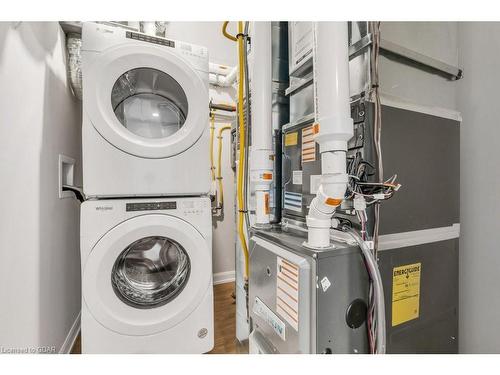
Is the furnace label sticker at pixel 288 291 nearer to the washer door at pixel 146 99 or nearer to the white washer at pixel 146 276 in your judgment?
the white washer at pixel 146 276

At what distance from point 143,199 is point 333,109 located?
94 cm

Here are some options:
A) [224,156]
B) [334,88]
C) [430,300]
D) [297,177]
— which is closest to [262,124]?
[297,177]

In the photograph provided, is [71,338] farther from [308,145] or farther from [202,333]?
[308,145]

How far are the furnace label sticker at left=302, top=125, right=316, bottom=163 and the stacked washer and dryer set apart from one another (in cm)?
55

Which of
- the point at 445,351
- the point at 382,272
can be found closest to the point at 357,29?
the point at 382,272

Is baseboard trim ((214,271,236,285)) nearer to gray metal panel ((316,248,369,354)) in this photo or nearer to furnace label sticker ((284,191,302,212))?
furnace label sticker ((284,191,302,212))

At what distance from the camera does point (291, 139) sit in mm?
1073

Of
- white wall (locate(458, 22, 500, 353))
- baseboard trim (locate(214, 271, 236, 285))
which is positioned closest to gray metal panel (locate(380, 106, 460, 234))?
white wall (locate(458, 22, 500, 353))

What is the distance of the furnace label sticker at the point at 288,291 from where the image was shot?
0.72 metres

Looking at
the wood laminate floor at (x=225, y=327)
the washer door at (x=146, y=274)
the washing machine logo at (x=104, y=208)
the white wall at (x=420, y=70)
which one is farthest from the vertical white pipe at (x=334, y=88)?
the wood laminate floor at (x=225, y=327)

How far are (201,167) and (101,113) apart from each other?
0.50 meters

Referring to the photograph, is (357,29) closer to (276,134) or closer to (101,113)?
(276,134)

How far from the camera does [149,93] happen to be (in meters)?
1.35

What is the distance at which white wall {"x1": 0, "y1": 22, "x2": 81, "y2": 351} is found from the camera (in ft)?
3.04
